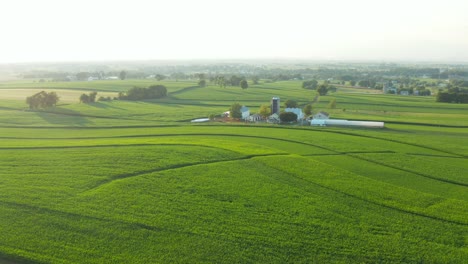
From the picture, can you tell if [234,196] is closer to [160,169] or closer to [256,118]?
[160,169]

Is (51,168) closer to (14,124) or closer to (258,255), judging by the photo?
(258,255)

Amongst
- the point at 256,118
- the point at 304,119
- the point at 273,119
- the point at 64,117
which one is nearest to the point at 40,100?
the point at 64,117

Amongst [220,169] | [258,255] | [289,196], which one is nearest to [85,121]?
[220,169]

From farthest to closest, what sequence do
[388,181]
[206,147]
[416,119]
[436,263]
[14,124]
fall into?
1. [416,119]
2. [14,124]
3. [206,147]
4. [388,181]
5. [436,263]

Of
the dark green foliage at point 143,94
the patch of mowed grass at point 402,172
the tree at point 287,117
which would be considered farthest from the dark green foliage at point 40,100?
the patch of mowed grass at point 402,172

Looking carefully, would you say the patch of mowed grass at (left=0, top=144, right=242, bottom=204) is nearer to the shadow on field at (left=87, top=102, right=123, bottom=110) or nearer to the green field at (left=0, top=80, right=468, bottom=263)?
the green field at (left=0, top=80, right=468, bottom=263)

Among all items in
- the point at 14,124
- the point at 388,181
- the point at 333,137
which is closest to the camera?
the point at 388,181

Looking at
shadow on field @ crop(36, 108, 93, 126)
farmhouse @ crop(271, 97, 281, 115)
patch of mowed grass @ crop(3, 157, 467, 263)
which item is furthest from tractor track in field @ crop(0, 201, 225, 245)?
farmhouse @ crop(271, 97, 281, 115)
